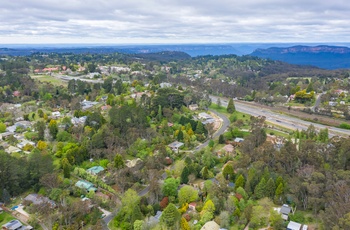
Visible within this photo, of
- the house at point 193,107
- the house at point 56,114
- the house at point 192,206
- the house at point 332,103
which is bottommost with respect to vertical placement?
the house at point 192,206

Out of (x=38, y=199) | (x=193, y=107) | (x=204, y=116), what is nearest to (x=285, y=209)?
(x=38, y=199)

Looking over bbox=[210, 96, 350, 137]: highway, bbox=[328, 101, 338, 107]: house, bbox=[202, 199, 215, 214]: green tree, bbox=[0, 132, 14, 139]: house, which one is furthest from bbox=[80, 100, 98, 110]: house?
bbox=[328, 101, 338, 107]: house

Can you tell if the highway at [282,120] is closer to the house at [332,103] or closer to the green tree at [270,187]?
the house at [332,103]

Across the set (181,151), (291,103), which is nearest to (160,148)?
(181,151)

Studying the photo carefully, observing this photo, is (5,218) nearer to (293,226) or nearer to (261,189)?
(261,189)

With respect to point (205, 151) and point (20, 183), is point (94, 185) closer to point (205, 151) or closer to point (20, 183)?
point (20, 183)

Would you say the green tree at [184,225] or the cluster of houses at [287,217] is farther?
the cluster of houses at [287,217]

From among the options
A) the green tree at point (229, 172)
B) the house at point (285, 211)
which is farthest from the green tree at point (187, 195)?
the house at point (285, 211)
